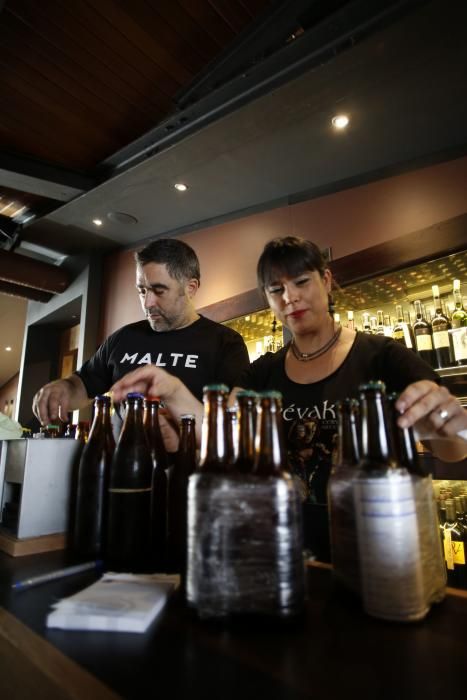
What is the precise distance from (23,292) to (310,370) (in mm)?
3589

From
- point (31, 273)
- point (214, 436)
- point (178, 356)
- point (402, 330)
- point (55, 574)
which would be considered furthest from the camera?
point (31, 273)

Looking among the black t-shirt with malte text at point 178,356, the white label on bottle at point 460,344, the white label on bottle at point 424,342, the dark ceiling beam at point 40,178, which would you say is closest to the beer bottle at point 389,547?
the black t-shirt with malte text at point 178,356

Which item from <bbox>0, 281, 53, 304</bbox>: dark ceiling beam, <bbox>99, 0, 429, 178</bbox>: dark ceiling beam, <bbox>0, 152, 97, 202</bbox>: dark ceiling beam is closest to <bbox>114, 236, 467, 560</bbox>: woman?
<bbox>99, 0, 429, 178</bbox>: dark ceiling beam

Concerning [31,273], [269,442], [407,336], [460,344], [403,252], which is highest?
[31,273]

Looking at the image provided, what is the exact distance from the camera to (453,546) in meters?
1.64

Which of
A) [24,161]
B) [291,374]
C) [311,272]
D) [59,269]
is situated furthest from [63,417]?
[59,269]

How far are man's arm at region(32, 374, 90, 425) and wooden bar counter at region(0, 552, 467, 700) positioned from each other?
0.69 metres

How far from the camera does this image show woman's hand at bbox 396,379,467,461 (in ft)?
1.92

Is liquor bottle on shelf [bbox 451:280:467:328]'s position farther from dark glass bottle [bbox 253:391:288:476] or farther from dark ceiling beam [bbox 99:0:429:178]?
dark glass bottle [bbox 253:391:288:476]

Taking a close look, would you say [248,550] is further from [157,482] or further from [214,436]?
[157,482]

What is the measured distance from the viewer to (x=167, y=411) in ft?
3.13

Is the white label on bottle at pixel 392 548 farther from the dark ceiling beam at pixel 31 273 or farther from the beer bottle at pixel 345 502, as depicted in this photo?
the dark ceiling beam at pixel 31 273

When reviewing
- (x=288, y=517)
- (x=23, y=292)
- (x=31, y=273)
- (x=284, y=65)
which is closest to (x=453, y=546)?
(x=288, y=517)

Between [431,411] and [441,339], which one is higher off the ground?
[441,339]
